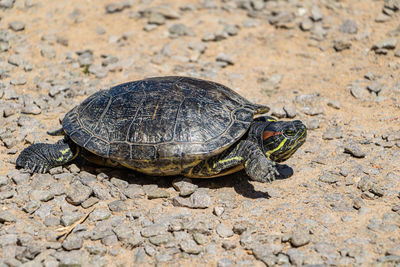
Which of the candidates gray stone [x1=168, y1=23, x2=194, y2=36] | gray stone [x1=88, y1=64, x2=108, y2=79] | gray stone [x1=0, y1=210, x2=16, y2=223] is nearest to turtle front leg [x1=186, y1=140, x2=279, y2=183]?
gray stone [x1=0, y1=210, x2=16, y2=223]

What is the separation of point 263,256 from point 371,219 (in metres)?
1.75

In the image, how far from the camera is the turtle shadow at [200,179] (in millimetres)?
7176

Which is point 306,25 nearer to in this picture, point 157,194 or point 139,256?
point 157,194

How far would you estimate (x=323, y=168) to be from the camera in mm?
7430

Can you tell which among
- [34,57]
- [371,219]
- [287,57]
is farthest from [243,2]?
Result: [371,219]

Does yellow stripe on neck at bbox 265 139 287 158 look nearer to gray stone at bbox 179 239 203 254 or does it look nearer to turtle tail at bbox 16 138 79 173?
gray stone at bbox 179 239 203 254

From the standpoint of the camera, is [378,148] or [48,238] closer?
[48,238]

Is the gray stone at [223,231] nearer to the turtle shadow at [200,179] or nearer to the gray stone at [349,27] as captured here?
the turtle shadow at [200,179]

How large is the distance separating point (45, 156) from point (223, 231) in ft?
11.0

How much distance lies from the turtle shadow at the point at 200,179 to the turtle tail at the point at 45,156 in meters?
0.34

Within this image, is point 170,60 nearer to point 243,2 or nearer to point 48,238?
point 243,2

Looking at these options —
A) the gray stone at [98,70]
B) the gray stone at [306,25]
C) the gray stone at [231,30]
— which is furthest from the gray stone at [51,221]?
the gray stone at [306,25]

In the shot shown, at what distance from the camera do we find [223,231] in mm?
6062

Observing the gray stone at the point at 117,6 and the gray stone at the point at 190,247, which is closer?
the gray stone at the point at 190,247
